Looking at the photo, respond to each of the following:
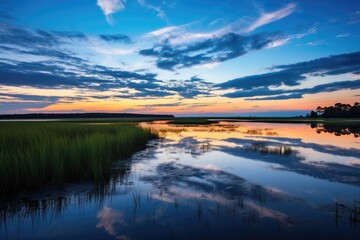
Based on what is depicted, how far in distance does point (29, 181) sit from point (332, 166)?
13.9 m

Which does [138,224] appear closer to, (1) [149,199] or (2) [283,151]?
(1) [149,199]

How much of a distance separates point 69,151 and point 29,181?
2614 mm

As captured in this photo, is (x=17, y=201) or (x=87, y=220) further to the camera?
(x=17, y=201)

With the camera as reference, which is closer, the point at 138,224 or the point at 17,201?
the point at 138,224

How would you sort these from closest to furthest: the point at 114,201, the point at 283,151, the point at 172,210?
the point at 172,210 < the point at 114,201 < the point at 283,151

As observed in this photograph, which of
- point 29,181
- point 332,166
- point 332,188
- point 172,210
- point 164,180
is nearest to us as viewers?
point 172,210

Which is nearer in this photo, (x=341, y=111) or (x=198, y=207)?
(x=198, y=207)

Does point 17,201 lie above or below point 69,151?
below

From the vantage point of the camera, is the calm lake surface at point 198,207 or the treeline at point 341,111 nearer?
the calm lake surface at point 198,207

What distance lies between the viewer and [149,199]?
8.22 m

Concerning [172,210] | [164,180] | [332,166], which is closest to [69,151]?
[164,180]

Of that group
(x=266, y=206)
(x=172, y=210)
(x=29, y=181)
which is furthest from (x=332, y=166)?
(x=29, y=181)

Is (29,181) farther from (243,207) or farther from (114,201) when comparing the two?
(243,207)

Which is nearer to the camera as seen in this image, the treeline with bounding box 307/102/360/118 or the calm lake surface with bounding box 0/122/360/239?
the calm lake surface with bounding box 0/122/360/239
